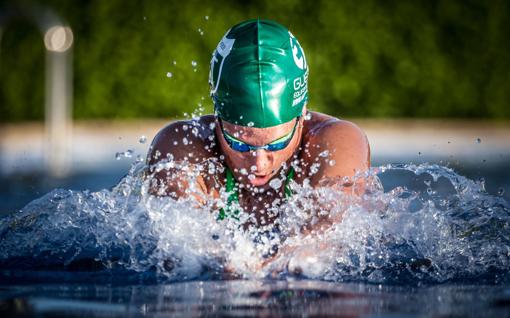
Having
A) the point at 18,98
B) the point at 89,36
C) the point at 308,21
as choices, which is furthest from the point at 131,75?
the point at 308,21

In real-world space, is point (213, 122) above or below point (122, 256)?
above

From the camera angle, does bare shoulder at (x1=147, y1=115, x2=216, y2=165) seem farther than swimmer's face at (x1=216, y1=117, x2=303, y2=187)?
Yes

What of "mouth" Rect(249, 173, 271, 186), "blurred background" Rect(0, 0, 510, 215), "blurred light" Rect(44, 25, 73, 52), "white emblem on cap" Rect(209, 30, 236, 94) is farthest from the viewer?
"blurred background" Rect(0, 0, 510, 215)

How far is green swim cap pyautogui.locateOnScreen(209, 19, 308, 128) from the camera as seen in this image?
3.58 m

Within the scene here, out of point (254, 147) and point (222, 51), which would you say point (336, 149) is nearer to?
point (254, 147)

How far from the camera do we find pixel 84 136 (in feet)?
38.9

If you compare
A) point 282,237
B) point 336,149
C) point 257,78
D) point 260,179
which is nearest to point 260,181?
point 260,179

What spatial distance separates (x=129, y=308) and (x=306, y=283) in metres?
0.76

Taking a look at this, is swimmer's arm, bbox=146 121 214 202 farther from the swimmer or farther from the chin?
the chin

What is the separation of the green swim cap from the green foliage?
8.56 m

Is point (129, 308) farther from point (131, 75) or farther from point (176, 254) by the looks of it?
point (131, 75)

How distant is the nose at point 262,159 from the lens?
362 cm

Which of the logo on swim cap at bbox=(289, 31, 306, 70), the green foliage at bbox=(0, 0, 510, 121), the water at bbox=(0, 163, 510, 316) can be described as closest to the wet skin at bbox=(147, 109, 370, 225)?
the water at bbox=(0, 163, 510, 316)

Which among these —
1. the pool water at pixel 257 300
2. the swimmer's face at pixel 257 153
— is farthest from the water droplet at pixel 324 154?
the pool water at pixel 257 300
